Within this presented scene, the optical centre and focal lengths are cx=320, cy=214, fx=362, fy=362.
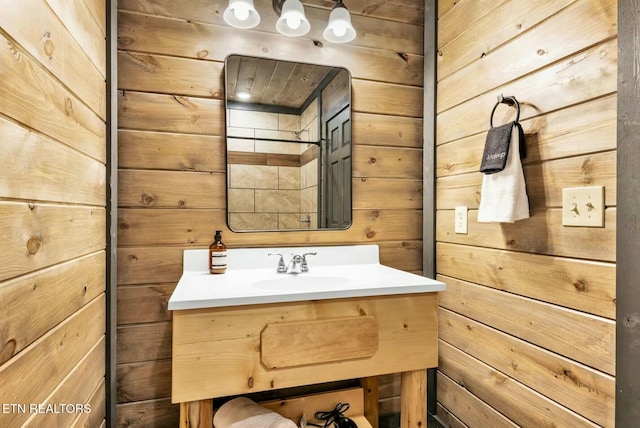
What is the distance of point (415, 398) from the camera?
4.16 feet

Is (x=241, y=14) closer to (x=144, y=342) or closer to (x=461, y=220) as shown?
(x=461, y=220)

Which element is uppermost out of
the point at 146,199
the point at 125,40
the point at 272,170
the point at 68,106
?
the point at 125,40

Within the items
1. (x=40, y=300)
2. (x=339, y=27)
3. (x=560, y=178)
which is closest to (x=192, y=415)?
(x=40, y=300)

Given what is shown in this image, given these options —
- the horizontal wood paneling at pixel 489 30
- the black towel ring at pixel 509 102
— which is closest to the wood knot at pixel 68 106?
the black towel ring at pixel 509 102

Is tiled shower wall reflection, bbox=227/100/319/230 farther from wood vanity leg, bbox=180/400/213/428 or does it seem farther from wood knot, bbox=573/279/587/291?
wood knot, bbox=573/279/587/291

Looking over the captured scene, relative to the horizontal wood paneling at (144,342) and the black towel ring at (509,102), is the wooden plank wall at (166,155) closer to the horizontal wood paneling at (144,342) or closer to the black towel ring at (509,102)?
the horizontal wood paneling at (144,342)

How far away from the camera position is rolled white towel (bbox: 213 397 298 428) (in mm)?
1201

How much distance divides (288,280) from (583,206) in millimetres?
981

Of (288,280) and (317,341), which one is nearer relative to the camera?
(317,341)

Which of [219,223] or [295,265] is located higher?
[219,223]

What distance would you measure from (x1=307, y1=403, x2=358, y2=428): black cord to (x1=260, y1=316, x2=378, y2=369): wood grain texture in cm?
44

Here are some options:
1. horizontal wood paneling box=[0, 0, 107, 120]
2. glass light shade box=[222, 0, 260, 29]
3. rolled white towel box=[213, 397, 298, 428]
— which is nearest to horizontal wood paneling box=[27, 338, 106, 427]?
rolled white towel box=[213, 397, 298, 428]

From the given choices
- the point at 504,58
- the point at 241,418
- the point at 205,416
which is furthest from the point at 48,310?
the point at 504,58

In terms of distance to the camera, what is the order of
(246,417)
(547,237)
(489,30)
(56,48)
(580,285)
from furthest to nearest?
(489,30) < (246,417) < (547,237) < (580,285) < (56,48)
